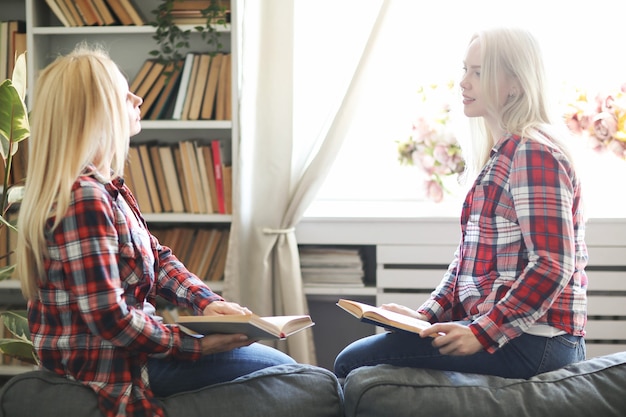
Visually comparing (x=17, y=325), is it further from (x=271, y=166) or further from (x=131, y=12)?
(x=131, y=12)

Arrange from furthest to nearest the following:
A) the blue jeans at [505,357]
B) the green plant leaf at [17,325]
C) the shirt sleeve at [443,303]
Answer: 1. the green plant leaf at [17,325]
2. the shirt sleeve at [443,303]
3. the blue jeans at [505,357]

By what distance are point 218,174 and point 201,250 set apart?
30cm

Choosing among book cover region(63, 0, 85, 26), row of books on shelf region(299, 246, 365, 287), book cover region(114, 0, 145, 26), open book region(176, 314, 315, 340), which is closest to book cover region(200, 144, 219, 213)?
row of books on shelf region(299, 246, 365, 287)

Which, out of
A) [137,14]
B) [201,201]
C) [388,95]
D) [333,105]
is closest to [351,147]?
[388,95]

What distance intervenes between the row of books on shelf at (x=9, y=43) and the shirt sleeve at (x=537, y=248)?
2036 mm

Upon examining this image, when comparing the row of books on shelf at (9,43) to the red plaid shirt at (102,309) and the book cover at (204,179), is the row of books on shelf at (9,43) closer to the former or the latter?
the book cover at (204,179)

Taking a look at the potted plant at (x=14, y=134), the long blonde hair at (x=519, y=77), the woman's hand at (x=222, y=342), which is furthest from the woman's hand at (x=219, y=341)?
the long blonde hair at (x=519, y=77)

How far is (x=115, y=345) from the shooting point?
1.65 meters

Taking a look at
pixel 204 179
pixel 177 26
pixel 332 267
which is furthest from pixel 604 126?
pixel 177 26

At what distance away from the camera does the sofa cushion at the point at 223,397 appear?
5.50 feet

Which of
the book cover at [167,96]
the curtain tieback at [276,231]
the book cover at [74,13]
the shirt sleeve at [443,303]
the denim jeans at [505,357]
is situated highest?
the book cover at [74,13]

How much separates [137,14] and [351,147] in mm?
1012

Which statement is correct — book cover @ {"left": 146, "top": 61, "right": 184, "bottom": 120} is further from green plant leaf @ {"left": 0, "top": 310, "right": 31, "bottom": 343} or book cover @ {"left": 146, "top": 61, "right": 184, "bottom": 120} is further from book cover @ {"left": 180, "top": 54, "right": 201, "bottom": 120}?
green plant leaf @ {"left": 0, "top": 310, "right": 31, "bottom": 343}

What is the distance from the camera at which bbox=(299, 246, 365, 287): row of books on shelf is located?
2955 millimetres
